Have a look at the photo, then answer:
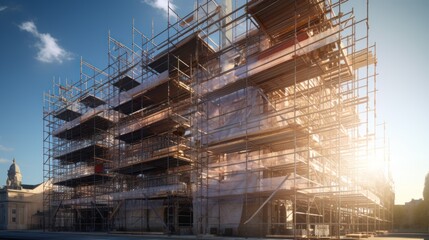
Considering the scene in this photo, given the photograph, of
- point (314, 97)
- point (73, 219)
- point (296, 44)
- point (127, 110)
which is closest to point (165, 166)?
point (127, 110)

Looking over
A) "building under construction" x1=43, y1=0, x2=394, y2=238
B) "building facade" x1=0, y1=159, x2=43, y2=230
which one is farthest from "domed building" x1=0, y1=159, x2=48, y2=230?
"building under construction" x1=43, y1=0, x2=394, y2=238

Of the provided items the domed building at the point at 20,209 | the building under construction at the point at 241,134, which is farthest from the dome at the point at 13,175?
the building under construction at the point at 241,134

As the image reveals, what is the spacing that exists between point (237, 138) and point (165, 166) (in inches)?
313

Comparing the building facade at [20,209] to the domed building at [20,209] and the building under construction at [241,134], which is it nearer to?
the domed building at [20,209]

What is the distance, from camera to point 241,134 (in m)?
17.2

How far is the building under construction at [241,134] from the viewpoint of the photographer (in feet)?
52.5

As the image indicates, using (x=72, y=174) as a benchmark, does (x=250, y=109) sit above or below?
above

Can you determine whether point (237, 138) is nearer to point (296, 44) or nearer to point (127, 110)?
point (296, 44)

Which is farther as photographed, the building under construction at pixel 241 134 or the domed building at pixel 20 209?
the domed building at pixel 20 209

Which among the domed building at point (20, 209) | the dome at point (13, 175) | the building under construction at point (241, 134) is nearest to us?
the building under construction at point (241, 134)

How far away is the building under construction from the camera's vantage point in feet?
52.5

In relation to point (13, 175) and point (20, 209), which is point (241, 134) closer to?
point (20, 209)

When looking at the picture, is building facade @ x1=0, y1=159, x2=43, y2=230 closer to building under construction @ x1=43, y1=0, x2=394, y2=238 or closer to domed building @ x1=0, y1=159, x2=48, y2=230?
domed building @ x1=0, y1=159, x2=48, y2=230

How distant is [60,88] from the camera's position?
35.4 meters
